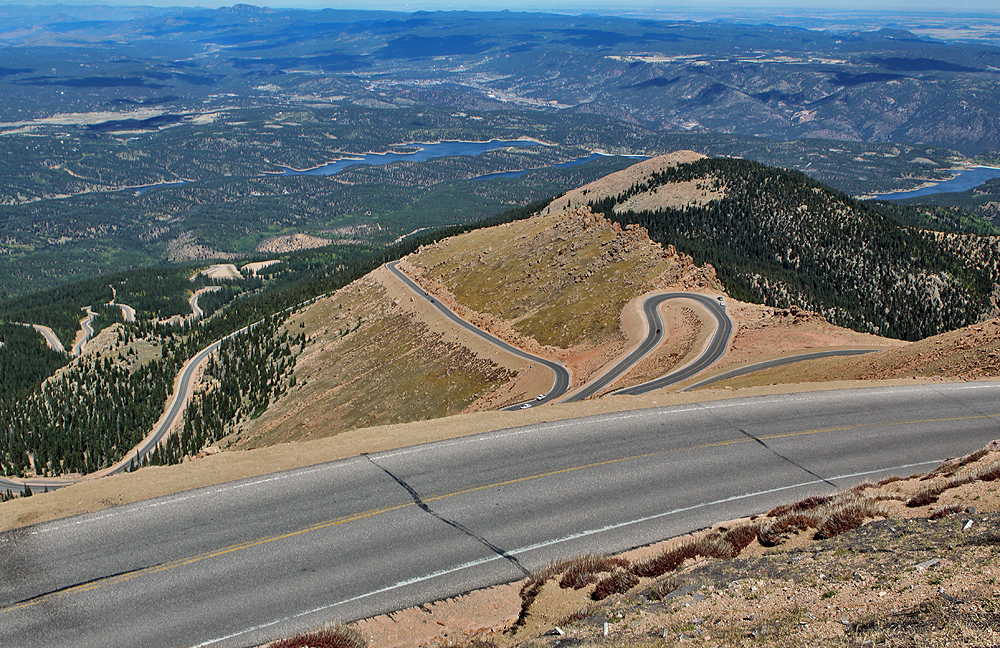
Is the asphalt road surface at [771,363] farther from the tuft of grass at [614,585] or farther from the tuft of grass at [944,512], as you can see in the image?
the tuft of grass at [614,585]

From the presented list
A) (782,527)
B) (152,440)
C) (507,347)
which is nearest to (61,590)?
(782,527)

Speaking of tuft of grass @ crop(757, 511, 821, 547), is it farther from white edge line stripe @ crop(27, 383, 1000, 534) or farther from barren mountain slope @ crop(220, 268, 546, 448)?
barren mountain slope @ crop(220, 268, 546, 448)

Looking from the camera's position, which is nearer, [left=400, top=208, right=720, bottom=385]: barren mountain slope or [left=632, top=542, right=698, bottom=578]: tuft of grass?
[left=632, top=542, right=698, bottom=578]: tuft of grass

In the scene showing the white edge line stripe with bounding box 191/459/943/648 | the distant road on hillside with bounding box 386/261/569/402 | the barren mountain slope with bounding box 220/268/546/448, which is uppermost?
the white edge line stripe with bounding box 191/459/943/648

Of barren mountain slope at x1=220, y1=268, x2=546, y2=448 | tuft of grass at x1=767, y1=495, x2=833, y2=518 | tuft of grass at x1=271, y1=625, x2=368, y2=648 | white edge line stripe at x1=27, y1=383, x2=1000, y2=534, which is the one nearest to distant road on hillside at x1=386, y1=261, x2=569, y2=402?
barren mountain slope at x1=220, y1=268, x2=546, y2=448

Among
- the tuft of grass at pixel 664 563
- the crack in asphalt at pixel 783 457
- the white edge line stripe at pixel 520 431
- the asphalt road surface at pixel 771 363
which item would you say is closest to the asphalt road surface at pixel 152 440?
the white edge line stripe at pixel 520 431

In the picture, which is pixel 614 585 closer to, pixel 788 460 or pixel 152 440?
pixel 788 460

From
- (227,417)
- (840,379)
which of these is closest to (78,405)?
(227,417)
